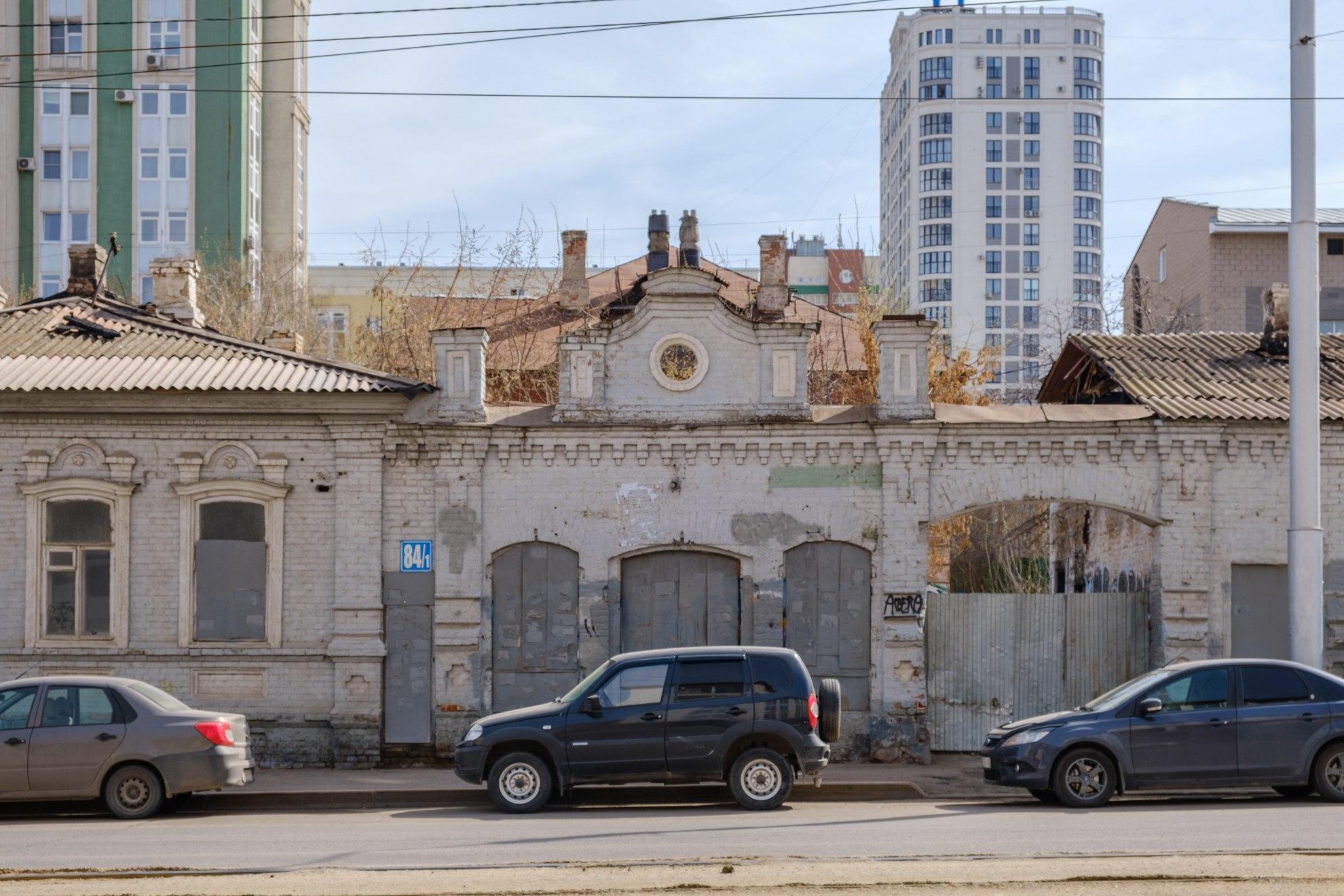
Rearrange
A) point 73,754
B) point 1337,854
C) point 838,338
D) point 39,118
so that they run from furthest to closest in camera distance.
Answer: point 39,118
point 838,338
point 73,754
point 1337,854

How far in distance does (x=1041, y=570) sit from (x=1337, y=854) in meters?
31.0

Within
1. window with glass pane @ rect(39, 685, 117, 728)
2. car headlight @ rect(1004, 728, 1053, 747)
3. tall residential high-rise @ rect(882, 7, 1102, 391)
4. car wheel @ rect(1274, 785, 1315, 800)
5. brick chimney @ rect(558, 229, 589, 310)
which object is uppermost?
tall residential high-rise @ rect(882, 7, 1102, 391)

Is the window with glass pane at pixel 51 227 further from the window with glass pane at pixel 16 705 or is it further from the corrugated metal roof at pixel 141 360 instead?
the window with glass pane at pixel 16 705

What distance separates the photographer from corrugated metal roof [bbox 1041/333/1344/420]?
17266 mm

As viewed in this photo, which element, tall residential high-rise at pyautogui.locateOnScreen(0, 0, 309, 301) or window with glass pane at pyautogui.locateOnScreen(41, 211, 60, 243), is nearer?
tall residential high-rise at pyautogui.locateOnScreen(0, 0, 309, 301)

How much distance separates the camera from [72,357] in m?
18.1

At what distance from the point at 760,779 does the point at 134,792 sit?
236 inches

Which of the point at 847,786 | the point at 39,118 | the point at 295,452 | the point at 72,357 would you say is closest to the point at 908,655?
the point at 847,786

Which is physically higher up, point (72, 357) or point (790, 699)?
point (72, 357)

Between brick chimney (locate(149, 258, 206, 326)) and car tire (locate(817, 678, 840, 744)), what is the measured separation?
11.7m

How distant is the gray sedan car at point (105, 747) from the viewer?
44.3 ft

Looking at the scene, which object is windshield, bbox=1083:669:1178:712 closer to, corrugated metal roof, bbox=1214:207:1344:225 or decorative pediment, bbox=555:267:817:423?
decorative pediment, bbox=555:267:817:423

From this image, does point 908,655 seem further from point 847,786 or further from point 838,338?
point 838,338

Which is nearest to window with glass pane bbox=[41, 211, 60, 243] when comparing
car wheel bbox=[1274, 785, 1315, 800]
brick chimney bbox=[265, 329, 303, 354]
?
brick chimney bbox=[265, 329, 303, 354]
